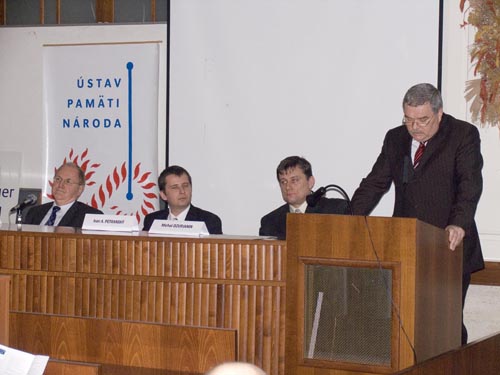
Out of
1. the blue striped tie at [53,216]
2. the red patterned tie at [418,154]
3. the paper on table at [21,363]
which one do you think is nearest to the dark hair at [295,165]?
the red patterned tie at [418,154]

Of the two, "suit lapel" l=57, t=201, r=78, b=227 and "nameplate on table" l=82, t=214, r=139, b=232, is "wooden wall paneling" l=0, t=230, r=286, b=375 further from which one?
"suit lapel" l=57, t=201, r=78, b=227

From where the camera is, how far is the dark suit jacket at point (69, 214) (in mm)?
4285

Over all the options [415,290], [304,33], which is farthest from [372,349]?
[304,33]

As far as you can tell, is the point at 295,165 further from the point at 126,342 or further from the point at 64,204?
the point at 126,342

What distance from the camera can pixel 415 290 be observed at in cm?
267

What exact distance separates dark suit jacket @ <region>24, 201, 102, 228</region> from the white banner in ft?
2.45

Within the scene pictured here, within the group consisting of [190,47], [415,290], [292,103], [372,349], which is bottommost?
[372,349]

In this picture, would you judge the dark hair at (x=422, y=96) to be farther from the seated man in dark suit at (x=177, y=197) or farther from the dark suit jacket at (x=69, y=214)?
the dark suit jacket at (x=69, y=214)

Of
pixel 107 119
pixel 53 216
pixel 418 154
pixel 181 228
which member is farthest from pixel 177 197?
pixel 418 154

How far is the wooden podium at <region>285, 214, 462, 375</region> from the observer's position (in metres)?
2.69

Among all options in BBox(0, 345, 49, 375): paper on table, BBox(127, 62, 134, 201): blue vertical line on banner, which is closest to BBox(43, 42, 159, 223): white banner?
BBox(127, 62, 134, 201): blue vertical line on banner

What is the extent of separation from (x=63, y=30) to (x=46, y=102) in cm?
44

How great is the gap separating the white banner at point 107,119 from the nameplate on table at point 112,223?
5.26 ft

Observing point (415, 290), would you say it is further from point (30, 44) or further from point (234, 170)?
point (30, 44)
